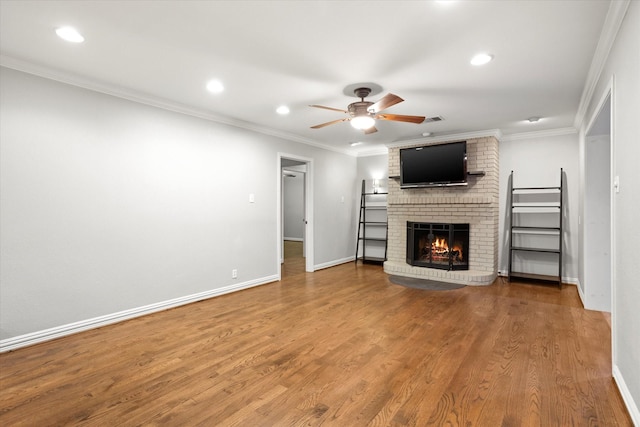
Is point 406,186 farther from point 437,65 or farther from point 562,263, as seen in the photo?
point 437,65

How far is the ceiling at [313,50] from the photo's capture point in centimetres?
213

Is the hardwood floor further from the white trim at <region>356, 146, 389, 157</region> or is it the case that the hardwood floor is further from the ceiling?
the white trim at <region>356, 146, 389, 157</region>

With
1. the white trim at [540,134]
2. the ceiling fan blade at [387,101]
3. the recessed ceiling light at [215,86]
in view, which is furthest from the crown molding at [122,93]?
the white trim at [540,134]

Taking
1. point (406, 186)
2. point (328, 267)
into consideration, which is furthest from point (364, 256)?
point (406, 186)

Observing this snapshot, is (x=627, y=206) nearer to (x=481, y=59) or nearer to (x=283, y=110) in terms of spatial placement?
(x=481, y=59)

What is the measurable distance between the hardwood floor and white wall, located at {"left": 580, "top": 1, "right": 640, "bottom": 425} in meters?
0.25

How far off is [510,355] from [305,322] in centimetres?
187

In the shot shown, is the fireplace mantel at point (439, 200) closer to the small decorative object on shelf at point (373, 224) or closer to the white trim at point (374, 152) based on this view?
the small decorative object on shelf at point (373, 224)

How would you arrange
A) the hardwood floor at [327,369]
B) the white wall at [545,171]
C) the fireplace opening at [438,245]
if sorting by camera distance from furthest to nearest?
the fireplace opening at [438,245] → the white wall at [545,171] → the hardwood floor at [327,369]

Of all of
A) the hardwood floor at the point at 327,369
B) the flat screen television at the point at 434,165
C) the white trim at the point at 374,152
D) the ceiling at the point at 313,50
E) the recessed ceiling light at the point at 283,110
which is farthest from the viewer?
the white trim at the point at 374,152

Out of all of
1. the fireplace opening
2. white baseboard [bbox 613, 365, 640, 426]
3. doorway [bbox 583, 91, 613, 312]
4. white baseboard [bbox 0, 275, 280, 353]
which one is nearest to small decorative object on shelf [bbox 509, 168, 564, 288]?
the fireplace opening

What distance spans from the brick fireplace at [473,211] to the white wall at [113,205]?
9.00 feet

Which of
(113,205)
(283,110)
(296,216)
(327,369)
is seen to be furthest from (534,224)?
(296,216)

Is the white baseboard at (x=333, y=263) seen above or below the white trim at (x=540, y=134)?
below
